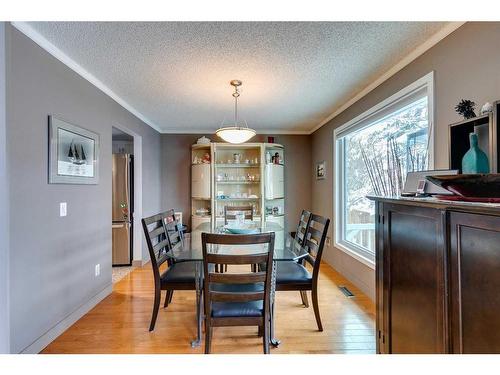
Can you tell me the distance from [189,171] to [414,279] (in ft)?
15.0

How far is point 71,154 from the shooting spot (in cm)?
241

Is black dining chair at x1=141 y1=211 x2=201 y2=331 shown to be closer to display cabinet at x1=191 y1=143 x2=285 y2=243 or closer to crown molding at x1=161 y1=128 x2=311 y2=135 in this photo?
display cabinet at x1=191 y1=143 x2=285 y2=243

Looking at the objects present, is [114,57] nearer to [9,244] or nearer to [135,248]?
[9,244]

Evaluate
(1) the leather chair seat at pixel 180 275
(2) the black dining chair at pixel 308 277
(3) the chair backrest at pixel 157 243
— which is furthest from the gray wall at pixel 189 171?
(2) the black dining chair at pixel 308 277

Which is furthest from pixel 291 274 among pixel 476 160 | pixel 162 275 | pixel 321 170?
pixel 321 170

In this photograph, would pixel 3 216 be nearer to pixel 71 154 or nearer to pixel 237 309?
pixel 71 154

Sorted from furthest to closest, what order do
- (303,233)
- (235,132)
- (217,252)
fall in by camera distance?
(235,132) < (303,233) < (217,252)

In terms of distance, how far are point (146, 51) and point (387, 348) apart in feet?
8.67

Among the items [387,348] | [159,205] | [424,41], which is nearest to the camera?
[387,348]

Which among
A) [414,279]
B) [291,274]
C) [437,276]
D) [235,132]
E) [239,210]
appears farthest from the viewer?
[239,210]

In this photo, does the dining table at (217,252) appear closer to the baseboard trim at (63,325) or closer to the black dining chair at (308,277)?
the black dining chair at (308,277)

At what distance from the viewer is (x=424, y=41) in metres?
2.05

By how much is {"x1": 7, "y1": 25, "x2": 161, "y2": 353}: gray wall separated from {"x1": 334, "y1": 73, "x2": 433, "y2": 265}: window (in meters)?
2.90
